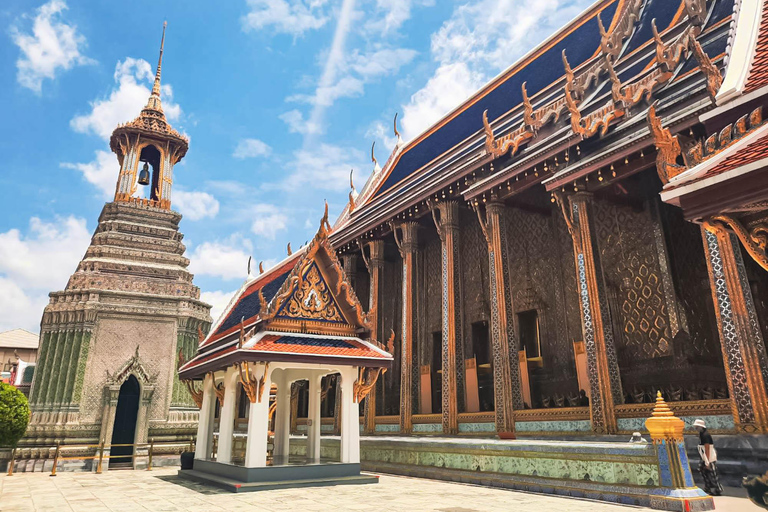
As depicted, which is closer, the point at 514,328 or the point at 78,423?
the point at 514,328

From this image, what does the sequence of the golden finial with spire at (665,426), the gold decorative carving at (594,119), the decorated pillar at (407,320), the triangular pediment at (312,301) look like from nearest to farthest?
the golden finial with spire at (665,426)
the triangular pediment at (312,301)
the gold decorative carving at (594,119)
the decorated pillar at (407,320)

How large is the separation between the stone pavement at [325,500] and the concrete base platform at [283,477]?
227mm

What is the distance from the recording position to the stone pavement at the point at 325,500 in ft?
19.2

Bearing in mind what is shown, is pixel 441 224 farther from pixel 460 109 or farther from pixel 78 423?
pixel 78 423

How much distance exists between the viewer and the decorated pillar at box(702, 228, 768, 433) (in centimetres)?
653

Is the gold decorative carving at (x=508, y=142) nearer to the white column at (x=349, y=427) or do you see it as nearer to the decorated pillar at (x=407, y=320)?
the decorated pillar at (x=407, y=320)

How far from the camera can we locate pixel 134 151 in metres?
24.1

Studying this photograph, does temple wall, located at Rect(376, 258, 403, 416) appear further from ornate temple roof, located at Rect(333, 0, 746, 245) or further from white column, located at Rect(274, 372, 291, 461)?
white column, located at Rect(274, 372, 291, 461)

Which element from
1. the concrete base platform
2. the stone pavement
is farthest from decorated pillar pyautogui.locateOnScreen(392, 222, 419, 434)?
the concrete base platform

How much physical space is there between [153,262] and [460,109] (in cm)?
1419

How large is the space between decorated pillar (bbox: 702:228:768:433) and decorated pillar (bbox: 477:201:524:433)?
13.9 ft

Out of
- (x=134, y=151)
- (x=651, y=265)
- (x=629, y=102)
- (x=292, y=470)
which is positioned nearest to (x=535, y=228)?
(x=651, y=265)

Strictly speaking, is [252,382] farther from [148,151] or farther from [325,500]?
[148,151]

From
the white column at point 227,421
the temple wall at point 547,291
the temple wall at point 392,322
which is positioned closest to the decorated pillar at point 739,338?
the temple wall at point 547,291
